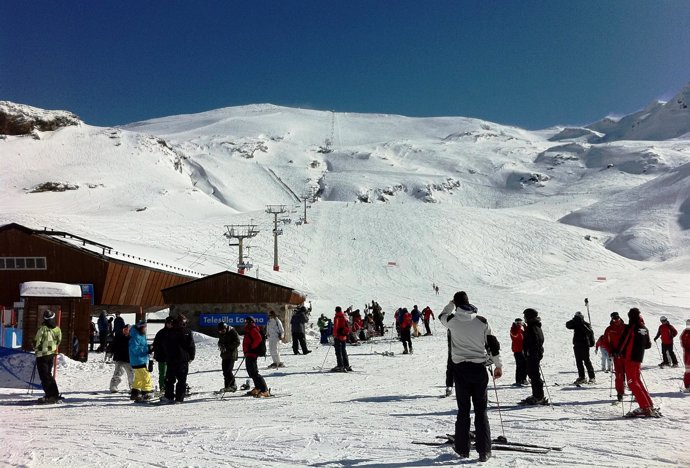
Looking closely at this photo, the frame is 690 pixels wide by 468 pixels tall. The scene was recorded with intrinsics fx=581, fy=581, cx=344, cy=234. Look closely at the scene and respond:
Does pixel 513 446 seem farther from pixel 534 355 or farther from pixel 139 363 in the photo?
pixel 139 363

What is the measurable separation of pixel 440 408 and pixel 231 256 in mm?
46740

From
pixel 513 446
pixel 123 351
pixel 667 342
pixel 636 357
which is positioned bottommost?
pixel 513 446

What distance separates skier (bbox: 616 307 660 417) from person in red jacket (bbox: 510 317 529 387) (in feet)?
10.1

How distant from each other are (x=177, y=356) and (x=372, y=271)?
43529 millimetres

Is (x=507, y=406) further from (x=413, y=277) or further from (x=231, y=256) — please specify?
(x=231, y=256)

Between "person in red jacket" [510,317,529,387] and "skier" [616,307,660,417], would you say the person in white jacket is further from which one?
"skier" [616,307,660,417]

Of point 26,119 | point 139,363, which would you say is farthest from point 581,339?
point 26,119

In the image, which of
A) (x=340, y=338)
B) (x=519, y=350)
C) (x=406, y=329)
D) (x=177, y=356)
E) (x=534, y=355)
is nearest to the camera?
(x=534, y=355)

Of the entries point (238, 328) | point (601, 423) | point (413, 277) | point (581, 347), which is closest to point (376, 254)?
point (413, 277)

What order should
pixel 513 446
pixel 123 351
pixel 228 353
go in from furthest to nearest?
pixel 228 353 → pixel 123 351 → pixel 513 446

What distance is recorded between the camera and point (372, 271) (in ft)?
176

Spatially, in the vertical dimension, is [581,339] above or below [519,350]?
above

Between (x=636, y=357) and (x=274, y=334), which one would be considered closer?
(x=636, y=357)

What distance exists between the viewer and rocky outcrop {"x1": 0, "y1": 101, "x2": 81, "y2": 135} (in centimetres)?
11150
